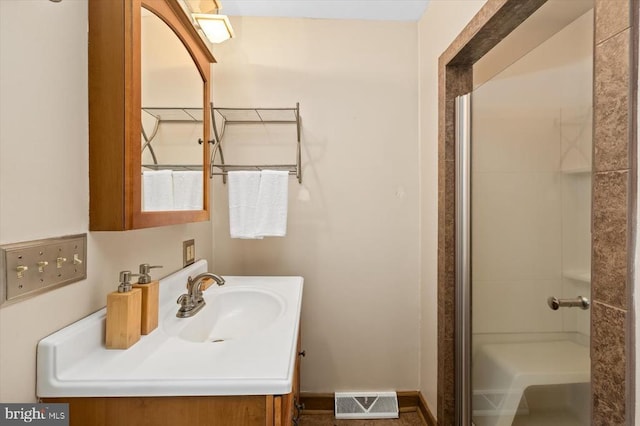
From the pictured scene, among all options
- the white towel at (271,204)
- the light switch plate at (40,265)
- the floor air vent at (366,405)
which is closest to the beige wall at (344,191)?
the floor air vent at (366,405)

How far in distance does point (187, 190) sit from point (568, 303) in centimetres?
135

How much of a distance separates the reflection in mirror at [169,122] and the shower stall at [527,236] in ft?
3.74

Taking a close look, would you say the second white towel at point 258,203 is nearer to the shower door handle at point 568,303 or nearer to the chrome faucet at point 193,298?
the chrome faucet at point 193,298

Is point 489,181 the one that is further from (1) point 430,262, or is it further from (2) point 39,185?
(2) point 39,185

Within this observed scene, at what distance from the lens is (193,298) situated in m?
1.16

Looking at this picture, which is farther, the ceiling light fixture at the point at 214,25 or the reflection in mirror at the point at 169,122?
the ceiling light fixture at the point at 214,25

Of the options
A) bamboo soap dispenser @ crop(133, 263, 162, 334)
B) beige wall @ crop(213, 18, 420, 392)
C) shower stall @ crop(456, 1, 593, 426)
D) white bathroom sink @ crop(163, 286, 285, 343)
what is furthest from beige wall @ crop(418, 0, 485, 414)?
bamboo soap dispenser @ crop(133, 263, 162, 334)

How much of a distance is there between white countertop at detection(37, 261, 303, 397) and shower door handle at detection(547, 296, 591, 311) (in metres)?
0.81

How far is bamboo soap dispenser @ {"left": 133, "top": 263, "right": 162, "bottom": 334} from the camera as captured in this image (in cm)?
86

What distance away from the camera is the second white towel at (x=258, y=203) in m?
1.58

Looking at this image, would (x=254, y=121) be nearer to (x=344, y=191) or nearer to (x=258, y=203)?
(x=258, y=203)

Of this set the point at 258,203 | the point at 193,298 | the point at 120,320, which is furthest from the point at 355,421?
the point at 120,320

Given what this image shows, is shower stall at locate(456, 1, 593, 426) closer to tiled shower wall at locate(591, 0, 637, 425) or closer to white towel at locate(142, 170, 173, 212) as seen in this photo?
tiled shower wall at locate(591, 0, 637, 425)

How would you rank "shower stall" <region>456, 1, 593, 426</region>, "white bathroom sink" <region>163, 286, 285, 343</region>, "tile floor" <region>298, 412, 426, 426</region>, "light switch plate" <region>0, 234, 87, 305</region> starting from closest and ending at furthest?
1. "light switch plate" <region>0, 234, 87, 305</region>
2. "shower stall" <region>456, 1, 593, 426</region>
3. "white bathroom sink" <region>163, 286, 285, 343</region>
4. "tile floor" <region>298, 412, 426, 426</region>
